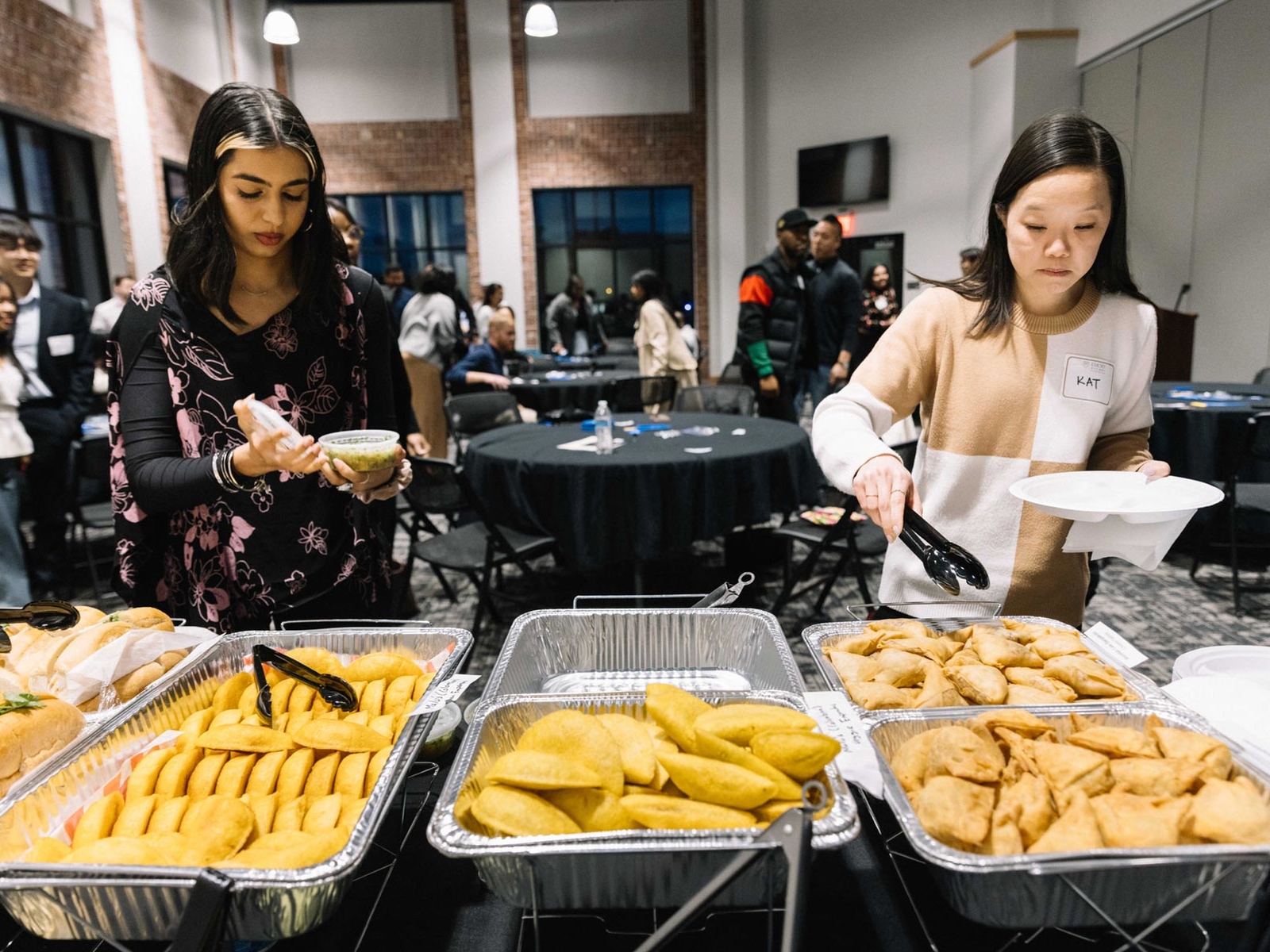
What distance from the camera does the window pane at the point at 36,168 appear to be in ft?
21.1

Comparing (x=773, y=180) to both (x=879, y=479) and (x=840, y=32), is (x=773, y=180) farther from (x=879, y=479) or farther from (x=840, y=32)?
(x=879, y=479)

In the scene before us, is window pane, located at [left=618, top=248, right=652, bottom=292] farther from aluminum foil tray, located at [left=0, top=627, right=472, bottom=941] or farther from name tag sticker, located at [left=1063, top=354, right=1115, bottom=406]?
aluminum foil tray, located at [left=0, top=627, right=472, bottom=941]

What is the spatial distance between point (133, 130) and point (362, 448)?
8.29 m

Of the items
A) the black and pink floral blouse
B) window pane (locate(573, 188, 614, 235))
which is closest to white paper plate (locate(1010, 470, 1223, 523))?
the black and pink floral blouse

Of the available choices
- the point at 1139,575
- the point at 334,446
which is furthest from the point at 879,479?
the point at 1139,575

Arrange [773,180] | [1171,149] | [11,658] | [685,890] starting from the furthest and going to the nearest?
[773,180] → [1171,149] → [11,658] → [685,890]

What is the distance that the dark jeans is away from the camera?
3.78 meters

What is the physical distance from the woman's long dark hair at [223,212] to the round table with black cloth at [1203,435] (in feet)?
12.4

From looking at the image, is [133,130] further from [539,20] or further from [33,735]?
[33,735]

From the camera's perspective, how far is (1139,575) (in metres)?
4.07

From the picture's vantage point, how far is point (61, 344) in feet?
12.5

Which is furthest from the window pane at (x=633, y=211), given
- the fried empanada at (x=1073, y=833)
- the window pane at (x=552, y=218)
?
the fried empanada at (x=1073, y=833)

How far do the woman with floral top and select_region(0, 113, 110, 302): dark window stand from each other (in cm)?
645

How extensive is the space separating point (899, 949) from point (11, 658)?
3.53 ft
